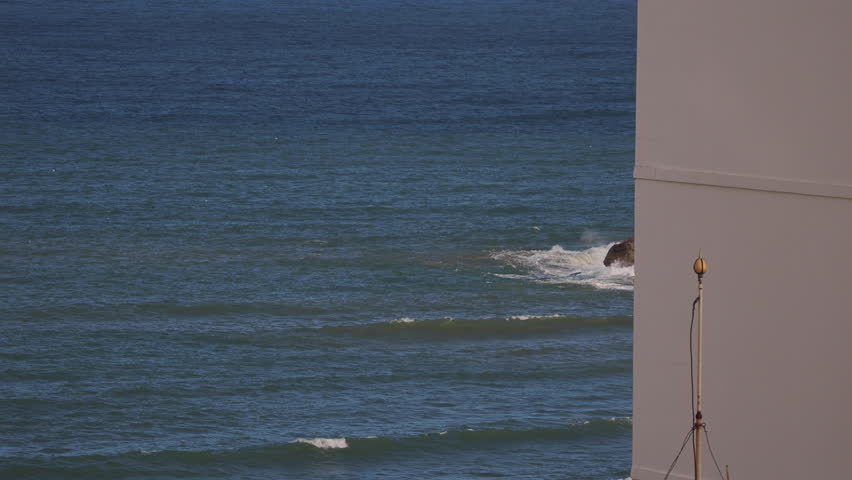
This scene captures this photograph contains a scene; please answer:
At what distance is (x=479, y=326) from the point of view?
3909cm

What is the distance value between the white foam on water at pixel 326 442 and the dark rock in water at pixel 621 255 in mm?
18153

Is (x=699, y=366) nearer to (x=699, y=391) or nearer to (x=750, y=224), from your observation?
(x=699, y=391)

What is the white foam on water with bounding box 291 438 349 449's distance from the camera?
29188 millimetres

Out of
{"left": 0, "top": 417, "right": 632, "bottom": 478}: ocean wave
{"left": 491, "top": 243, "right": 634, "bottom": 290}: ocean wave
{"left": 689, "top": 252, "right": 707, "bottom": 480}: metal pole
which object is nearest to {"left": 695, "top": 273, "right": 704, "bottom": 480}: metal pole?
{"left": 689, "top": 252, "right": 707, "bottom": 480}: metal pole

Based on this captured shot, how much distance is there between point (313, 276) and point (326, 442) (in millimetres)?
16290

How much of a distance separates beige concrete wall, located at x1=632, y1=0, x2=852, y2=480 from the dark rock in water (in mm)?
34682

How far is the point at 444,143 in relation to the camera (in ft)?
238

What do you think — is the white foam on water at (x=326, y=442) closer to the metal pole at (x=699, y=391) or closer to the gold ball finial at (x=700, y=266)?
the metal pole at (x=699, y=391)

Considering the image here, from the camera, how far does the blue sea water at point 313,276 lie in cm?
2966

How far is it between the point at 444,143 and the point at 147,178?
55.2 feet

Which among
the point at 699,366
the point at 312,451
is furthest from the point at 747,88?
the point at 312,451

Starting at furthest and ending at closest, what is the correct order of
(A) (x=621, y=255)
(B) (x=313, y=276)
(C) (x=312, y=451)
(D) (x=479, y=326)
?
(A) (x=621, y=255), (B) (x=313, y=276), (D) (x=479, y=326), (C) (x=312, y=451)

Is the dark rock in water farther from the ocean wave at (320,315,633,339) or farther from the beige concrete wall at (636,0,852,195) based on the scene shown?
the beige concrete wall at (636,0,852,195)

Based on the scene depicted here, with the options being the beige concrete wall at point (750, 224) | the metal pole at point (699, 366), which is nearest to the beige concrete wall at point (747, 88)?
the beige concrete wall at point (750, 224)
